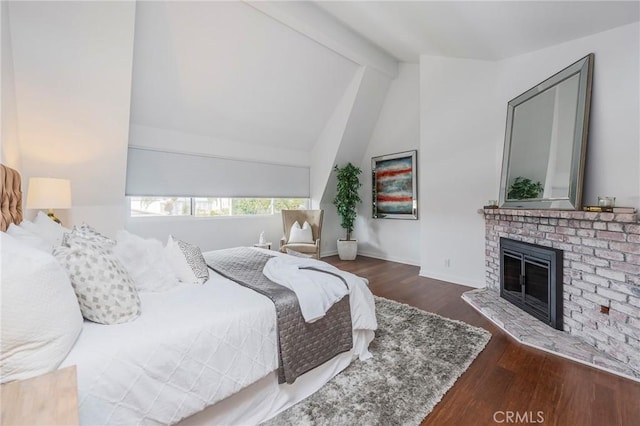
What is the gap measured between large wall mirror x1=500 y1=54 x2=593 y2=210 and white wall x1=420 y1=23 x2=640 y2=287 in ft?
0.39

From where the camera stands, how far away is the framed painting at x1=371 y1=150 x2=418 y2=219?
4845 mm

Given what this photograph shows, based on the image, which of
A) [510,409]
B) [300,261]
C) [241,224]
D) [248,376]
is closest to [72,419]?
[248,376]

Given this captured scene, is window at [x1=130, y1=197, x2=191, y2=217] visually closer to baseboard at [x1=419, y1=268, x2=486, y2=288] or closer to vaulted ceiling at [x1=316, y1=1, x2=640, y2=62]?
vaulted ceiling at [x1=316, y1=1, x2=640, y2=62]

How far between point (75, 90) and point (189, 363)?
9.22 ft

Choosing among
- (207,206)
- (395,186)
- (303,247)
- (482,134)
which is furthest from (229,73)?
(482,134)

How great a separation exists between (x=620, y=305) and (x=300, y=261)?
225 cm

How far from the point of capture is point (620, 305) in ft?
6.39

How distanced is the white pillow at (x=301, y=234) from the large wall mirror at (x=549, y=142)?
9.20 ft

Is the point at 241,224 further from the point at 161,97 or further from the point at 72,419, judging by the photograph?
the point at 72,419

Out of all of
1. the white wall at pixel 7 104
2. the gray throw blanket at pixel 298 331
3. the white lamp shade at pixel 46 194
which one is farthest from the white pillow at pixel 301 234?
the white wall at pixel 7 104

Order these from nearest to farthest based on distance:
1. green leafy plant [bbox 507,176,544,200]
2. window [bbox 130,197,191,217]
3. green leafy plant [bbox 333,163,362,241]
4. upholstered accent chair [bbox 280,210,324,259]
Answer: green leafy plant [bbox 507,176,544,200], window [bbox 130,197,191,217], upholstered accent chair [bbox 280,210,324,259], green leafy plant [bbox 333,163,362,241]

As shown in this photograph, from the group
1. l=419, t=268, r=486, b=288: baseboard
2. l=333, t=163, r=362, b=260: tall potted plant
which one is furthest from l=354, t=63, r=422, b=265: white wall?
l=419, t=268, r=486, b=288: baseboard

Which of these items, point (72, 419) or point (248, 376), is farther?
point (248, 376)

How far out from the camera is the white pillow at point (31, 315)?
85cm
